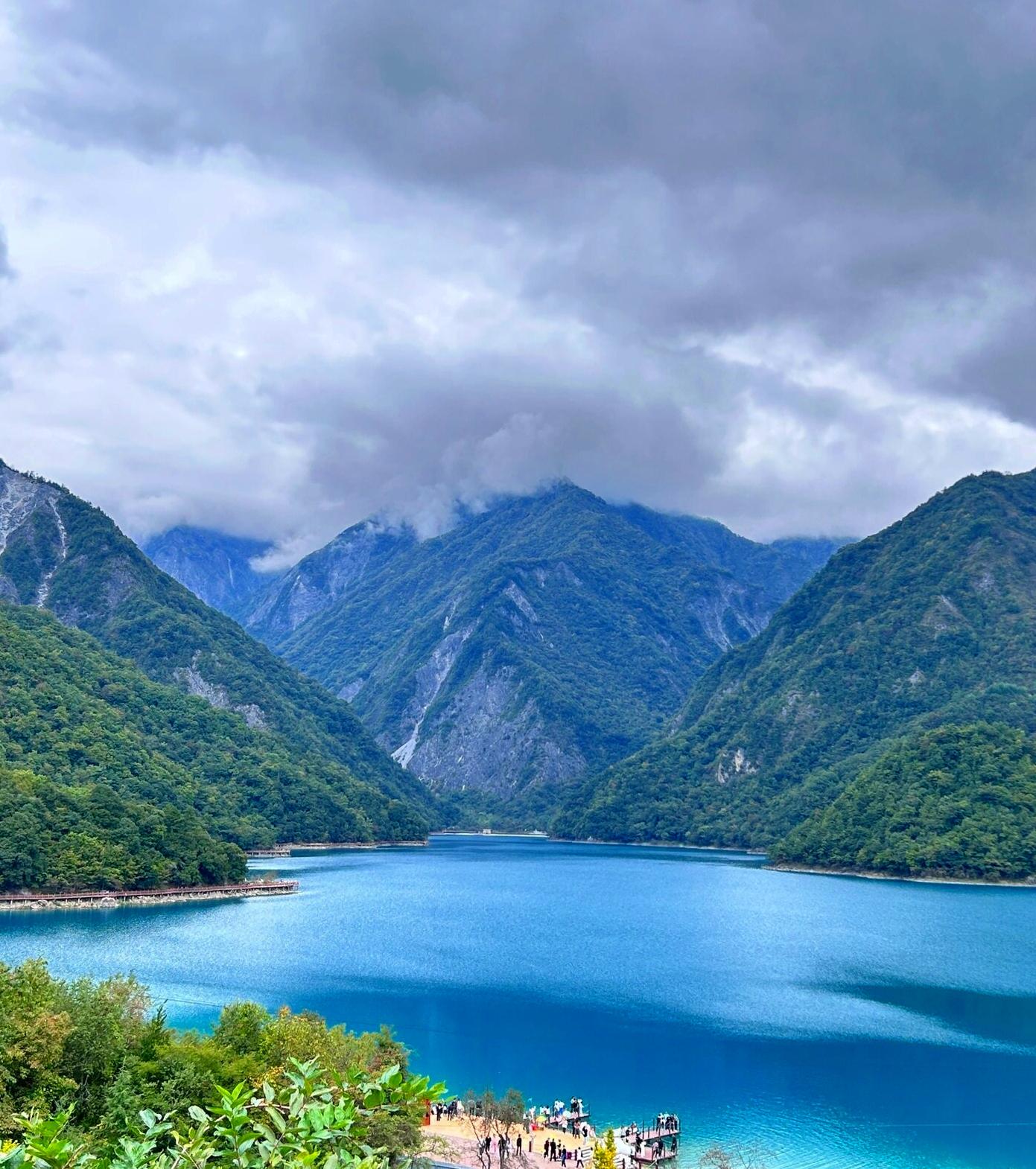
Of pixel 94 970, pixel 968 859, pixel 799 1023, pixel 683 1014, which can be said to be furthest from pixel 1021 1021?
Answer: pixel 968 859

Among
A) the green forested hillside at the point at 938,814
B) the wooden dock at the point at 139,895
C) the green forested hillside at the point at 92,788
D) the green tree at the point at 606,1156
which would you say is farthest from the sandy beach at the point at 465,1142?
the green forested hillside at the point at 938,814

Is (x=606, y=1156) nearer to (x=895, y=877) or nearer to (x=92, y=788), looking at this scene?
(x=92, y=788)

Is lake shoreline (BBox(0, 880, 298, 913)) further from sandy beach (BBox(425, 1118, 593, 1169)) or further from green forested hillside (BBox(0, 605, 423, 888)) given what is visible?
sandy beach (BBox(425, 1118, 593, 1169))

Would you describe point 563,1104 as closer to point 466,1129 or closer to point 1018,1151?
point 466,1129

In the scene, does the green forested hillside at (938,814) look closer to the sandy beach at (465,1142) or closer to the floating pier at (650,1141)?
the floating pier at (650,1141)

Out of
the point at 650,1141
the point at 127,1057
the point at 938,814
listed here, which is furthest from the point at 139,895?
the point at 938,814

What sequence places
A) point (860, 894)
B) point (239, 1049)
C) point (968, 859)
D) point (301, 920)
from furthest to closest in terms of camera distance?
1. point (968, 859)
2. point (860, 894)
3. point (301, 920)
4. point (239, 1049)
